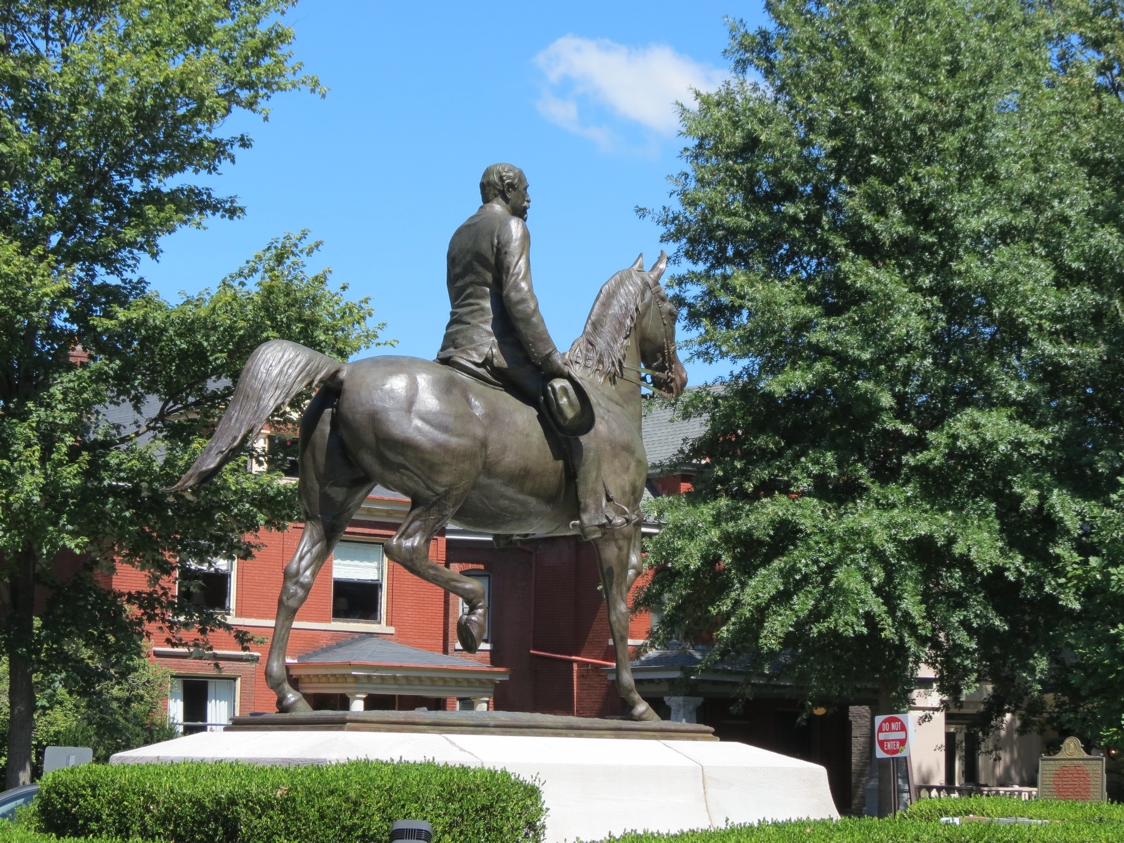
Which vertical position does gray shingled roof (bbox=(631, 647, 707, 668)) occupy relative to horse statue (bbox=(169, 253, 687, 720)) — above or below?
below

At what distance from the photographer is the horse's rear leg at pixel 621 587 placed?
30.4 feet

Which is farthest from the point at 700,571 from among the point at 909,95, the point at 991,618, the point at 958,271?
the point at 909,95

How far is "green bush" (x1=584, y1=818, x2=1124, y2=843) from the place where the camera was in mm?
7090

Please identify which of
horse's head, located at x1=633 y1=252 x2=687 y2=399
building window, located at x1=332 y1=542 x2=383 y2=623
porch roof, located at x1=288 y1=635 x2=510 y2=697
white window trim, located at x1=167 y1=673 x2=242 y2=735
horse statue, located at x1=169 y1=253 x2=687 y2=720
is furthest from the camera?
building window, located at x1=332 y1=542 x2=383 y2=623

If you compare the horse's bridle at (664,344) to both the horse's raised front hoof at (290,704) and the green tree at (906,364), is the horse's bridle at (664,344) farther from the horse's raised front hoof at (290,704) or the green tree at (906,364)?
the green tree at (906,364)

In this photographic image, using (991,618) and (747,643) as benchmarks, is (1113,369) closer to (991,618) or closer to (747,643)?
(991,618)

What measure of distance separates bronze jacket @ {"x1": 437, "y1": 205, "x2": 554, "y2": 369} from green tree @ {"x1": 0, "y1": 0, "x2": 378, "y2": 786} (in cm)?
1218

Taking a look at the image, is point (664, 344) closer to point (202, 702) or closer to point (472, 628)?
point (472, 628)

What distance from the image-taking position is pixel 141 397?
22.2 m

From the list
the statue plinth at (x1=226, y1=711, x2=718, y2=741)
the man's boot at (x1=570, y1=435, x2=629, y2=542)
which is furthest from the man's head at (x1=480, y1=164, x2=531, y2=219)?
the statue plinth at (x1=226, y1=711, x2=718, y2=741)

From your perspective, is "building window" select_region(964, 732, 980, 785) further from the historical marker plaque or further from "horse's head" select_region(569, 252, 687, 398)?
"horse's head" select_region(569, 252, 687, 398)

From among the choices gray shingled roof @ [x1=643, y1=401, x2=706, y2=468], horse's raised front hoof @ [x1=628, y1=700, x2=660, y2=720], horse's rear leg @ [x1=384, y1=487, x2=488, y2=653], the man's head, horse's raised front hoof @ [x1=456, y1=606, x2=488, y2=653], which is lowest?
horse's raised front hoof @ [x1=628, y1=700, x2=660, y2=720]

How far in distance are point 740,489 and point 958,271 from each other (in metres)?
5.38

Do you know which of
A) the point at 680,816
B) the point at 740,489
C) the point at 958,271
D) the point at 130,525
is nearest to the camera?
the point at 680,816
